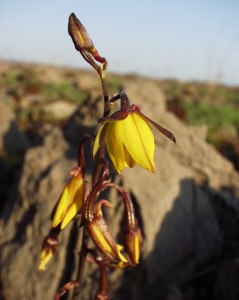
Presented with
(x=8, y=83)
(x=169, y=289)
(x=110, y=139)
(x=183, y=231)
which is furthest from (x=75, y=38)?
(x=8, y=83)

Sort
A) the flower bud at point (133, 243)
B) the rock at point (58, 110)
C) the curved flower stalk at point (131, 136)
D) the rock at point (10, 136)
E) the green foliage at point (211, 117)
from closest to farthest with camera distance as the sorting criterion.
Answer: the curved flower stalk at point (131, 136)
the flower bud at point (133, 243)
the rock at point (10, 136)
the rock at point (58, 110)
the green foliage at point (211, 117)

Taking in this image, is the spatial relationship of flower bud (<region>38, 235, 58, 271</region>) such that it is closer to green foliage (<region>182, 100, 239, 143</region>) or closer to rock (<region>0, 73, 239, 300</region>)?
rock (<region>0, 73, 239, 300</region>)

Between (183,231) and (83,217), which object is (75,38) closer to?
(83,217)

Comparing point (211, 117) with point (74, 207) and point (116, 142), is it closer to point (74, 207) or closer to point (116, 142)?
point (74, 207)

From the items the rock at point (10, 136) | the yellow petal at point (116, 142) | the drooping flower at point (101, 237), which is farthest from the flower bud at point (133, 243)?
the rock at point (10, 136)

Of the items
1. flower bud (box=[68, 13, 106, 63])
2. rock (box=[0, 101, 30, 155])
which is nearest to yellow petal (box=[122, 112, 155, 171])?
flower bud (box=[68, 13, 106, 63])

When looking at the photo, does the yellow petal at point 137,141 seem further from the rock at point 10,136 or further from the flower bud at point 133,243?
the rock at point 10,136
